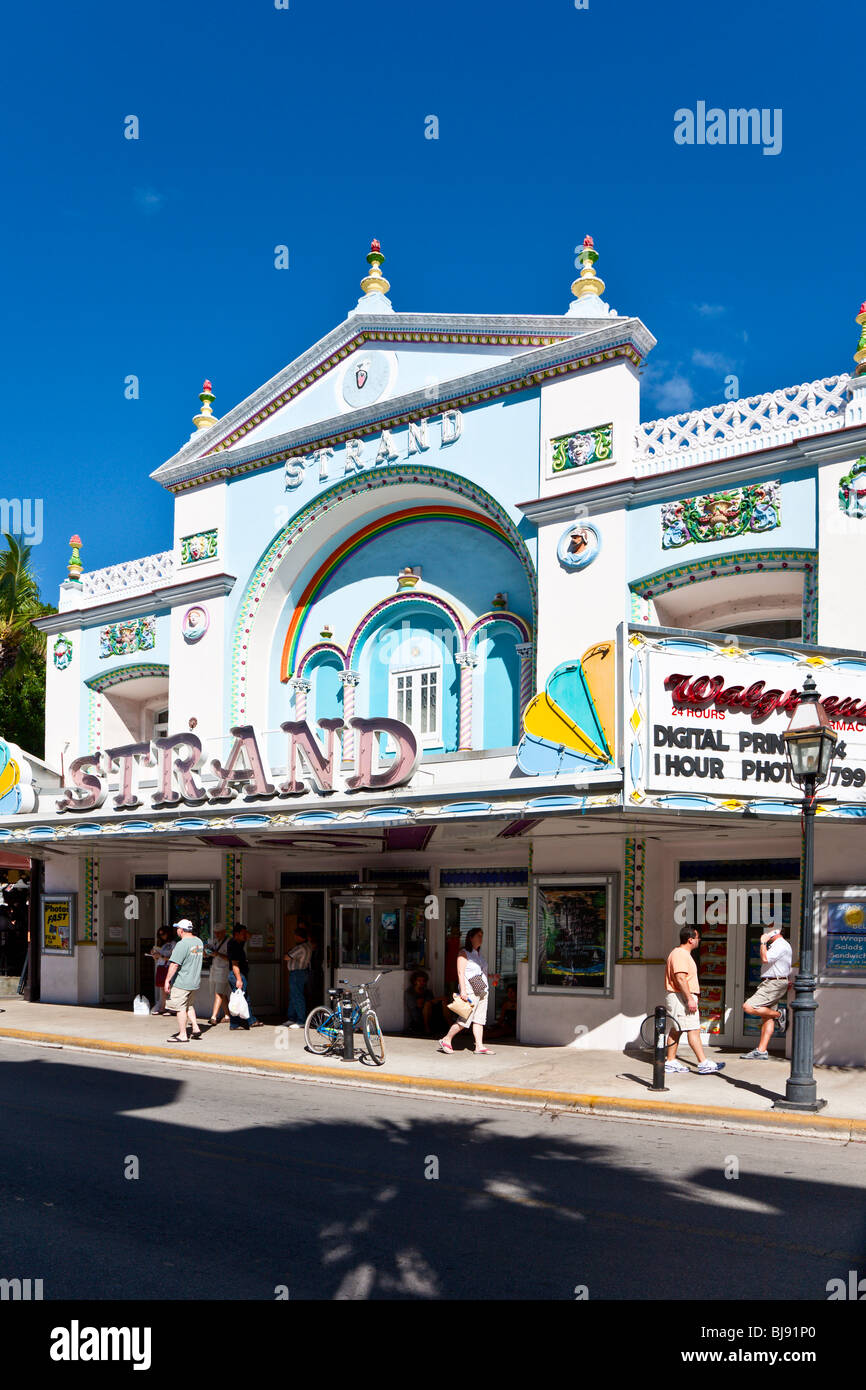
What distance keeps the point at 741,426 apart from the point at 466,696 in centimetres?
590

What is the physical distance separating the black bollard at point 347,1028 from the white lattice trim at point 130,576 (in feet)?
35.3

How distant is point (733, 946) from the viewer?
647 inches

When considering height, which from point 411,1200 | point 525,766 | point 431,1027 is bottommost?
point 431,1027

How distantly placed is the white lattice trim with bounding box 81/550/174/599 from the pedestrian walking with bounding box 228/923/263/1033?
7564mm

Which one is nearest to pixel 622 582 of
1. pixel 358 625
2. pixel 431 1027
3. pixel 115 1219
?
pixel 358 625

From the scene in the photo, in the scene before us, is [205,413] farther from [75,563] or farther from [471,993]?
[471,993]

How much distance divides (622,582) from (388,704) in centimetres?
521

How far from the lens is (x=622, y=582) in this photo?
16953 millimetres

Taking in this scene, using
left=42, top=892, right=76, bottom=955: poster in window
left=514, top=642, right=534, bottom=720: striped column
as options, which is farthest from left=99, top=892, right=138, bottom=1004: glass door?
left=514, top=642, right=534, bottom=720: striped column

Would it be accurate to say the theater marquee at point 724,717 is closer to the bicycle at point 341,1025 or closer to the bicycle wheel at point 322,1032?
the bicycle at point 341,1025

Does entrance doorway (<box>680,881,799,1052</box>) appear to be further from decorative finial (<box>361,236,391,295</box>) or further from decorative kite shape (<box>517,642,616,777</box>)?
decorative finial (<box>361,236,391,295</box>)

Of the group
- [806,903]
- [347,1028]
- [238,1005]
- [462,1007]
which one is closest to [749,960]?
[462,1007]

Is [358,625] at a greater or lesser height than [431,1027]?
greater
